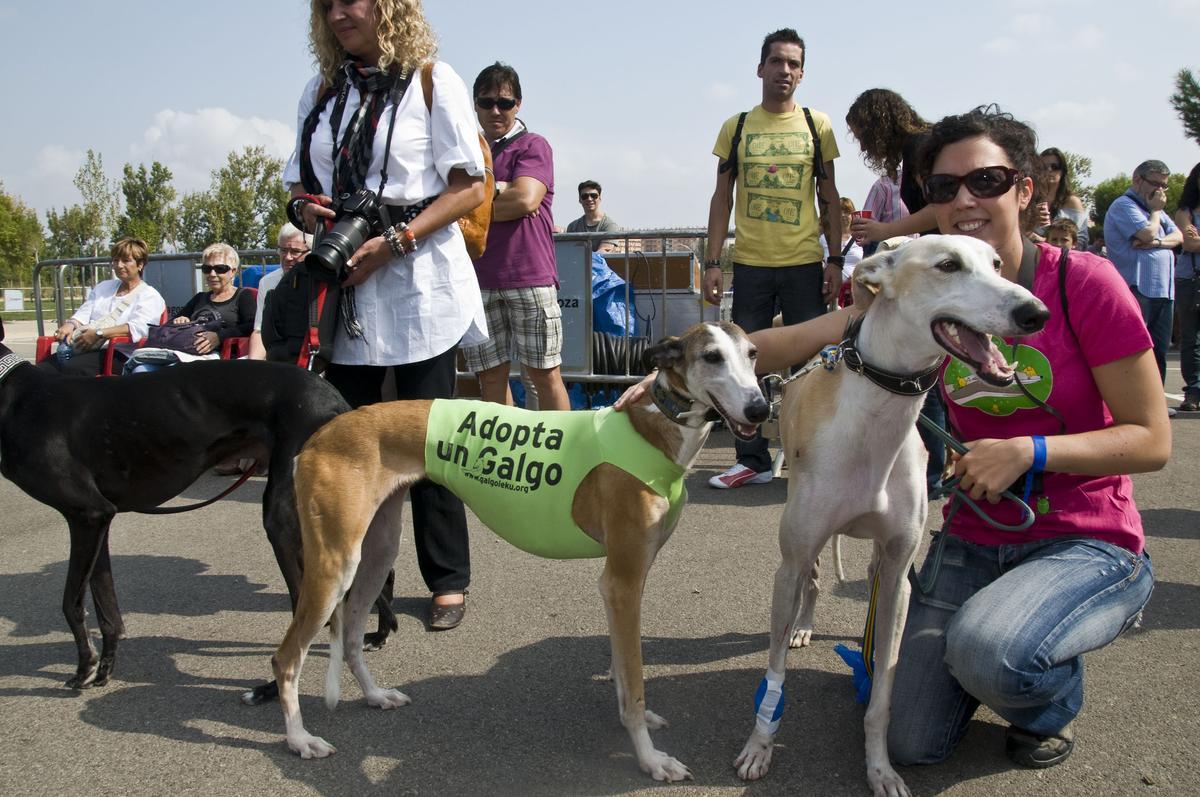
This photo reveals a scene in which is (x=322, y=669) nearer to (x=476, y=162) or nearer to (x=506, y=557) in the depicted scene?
(x=506, y=557)

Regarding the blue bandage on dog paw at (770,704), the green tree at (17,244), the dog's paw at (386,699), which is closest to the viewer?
the blue bandage on dog paw at (770,704)

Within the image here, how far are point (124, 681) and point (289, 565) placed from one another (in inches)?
33.0

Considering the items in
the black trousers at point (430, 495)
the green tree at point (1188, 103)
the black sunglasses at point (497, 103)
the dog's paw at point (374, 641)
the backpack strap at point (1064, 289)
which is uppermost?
the green tree at point (1188, 103)

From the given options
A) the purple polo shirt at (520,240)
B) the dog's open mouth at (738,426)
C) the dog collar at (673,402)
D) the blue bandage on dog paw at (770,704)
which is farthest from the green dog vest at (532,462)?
the purple polo shirt at (520,240)

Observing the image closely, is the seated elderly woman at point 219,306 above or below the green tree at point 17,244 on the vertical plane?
below

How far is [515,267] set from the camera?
5570 mm

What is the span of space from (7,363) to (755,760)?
10.2 feet

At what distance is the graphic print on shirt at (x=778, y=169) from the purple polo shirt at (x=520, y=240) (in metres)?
1.34

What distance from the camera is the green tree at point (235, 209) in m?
34.8

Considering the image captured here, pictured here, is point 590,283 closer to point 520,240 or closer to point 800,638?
point 520,240

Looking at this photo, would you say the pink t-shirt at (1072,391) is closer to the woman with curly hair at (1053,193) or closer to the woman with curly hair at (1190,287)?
the woman with curly hair at (1053,193)

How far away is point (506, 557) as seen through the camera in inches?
184

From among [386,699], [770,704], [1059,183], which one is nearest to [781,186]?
[1059,183]

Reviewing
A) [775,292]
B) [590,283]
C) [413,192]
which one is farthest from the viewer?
→ [590,283]
